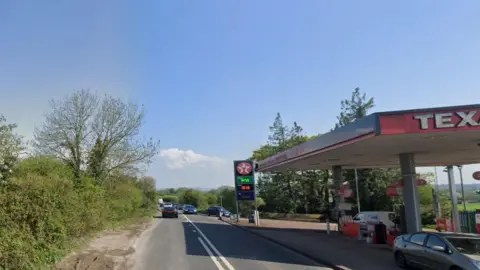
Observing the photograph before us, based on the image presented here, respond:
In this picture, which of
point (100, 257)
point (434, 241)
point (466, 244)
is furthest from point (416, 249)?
point (100, 257)

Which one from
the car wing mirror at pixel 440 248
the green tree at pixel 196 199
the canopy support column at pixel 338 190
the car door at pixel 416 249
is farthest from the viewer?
the green tree at pixel 196 199

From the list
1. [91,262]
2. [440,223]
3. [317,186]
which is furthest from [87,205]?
[317,186]

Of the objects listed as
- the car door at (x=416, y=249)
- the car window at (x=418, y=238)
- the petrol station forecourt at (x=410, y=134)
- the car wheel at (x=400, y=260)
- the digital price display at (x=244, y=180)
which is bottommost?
the car wheel at (x=400, y=260)

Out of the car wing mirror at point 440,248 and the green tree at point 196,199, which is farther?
the green tree at point 196,199

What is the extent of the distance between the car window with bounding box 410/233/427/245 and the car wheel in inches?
28.6

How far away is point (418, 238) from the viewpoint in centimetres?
1351

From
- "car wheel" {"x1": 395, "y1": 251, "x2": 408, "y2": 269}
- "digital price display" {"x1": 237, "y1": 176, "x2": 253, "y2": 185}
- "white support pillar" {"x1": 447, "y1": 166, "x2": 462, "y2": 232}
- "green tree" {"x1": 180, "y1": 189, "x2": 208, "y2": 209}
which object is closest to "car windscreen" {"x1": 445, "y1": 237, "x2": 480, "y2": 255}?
"car wheel" {"x1": 395, "y1": 251, "x2": 408, "y2": 269}

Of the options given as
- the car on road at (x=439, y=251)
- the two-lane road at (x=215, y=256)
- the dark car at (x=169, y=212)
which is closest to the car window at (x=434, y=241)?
the car on road at (x=439, y=251)

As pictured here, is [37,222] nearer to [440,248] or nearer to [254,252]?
[254,252]

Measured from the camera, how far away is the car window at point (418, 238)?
13239mm

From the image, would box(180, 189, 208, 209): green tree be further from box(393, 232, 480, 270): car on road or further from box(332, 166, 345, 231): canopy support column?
box(393, 232, 480, 270): car on road

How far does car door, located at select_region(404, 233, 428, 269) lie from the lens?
42.3ft

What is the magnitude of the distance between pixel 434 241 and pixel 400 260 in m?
2.09

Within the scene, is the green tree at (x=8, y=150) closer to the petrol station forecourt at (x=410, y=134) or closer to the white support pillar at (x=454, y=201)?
A: the petrol station forecourt at (x=410, y=134)
